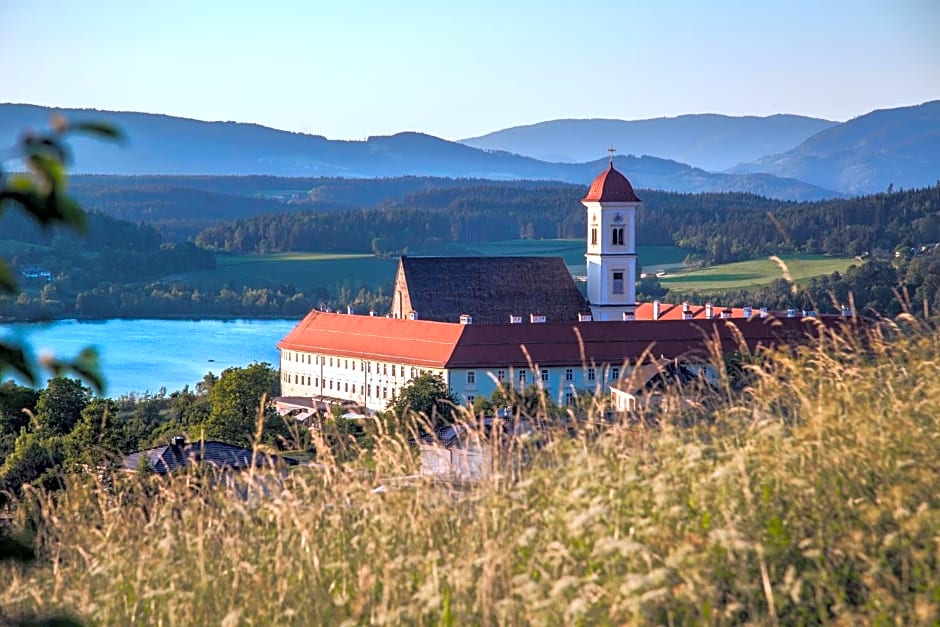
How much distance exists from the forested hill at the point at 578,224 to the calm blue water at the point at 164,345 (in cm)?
3436

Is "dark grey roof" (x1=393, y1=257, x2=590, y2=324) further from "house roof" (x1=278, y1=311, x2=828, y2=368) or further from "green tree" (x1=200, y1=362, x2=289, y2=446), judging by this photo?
"green tree" (x1=200, y1=362, x2=289, y2=446)

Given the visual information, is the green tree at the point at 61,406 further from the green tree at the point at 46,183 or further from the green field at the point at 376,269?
the green field at the point at 376,269

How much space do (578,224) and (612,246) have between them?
343 feet

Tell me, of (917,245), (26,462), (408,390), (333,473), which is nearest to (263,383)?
(408,390)

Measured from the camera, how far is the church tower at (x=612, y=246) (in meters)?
54.4

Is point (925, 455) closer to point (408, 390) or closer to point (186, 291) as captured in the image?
point (408, 390)

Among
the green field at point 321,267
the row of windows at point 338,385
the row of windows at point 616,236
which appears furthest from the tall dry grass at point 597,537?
the green field at point 321,267

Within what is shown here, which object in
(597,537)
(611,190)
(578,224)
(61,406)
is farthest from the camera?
(578,224)

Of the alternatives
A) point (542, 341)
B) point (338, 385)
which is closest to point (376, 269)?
point (338, 385)

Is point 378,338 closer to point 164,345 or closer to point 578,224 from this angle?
point 164,345

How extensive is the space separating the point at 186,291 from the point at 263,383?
83128 mm

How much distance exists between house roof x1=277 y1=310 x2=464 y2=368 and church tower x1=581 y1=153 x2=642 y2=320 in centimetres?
625

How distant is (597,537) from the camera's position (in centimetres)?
525

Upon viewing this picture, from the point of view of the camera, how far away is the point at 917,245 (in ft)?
317
